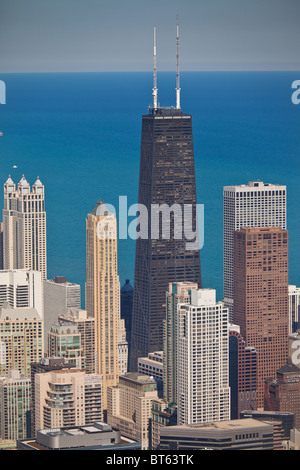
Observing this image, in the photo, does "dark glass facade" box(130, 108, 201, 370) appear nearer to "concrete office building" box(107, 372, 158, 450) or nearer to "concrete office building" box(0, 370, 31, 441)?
"concrete office building" box(107, 372, 158, 450)

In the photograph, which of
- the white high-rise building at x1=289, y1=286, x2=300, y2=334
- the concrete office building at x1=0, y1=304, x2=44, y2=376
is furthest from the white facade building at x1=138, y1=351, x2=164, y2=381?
the white high-rise building at x1=289, y1=286, x2=300, y2=334

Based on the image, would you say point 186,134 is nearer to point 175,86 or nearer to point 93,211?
point 175,86

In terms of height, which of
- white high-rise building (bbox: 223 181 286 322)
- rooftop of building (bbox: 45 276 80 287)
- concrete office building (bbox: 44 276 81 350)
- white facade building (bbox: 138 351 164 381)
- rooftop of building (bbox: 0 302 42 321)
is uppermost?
white high-rise building (bbox: 223 181 286 322)

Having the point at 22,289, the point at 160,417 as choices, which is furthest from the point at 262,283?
the point at 160,417

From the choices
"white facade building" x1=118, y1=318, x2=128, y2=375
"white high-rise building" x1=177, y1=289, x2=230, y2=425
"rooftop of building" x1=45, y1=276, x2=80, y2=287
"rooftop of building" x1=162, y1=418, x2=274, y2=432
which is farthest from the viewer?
"rooftop of building" x1=45, y1=276, x2=80, y2=287

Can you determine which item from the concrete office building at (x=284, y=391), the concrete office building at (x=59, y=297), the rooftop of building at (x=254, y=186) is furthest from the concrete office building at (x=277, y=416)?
the rooftop of building at (x=254, y=186)

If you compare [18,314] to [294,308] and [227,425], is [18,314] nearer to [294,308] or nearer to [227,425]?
[294,308]

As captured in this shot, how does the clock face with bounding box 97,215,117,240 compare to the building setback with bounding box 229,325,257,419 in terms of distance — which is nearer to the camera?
the building setback with bounding box 229,325,257,419
